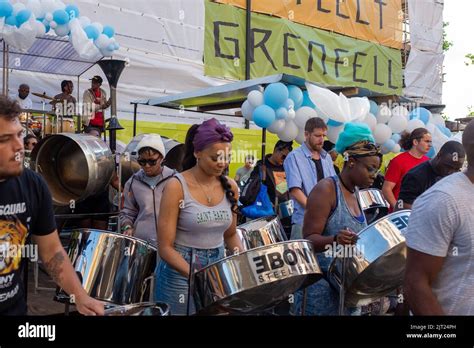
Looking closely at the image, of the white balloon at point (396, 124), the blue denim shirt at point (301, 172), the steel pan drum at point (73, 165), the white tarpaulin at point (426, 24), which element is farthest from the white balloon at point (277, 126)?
the white tarpaulin at point (426, 24)

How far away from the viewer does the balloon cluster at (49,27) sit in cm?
475

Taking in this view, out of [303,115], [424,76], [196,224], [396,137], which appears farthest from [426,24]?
[196,224]

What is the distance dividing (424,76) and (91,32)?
9931 mm

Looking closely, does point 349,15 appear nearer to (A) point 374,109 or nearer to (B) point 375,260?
(A) point 374,109

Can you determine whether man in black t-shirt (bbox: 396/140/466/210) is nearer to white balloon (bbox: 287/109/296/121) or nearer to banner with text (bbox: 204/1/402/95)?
white balloon (bbox: 287/109/296/121)

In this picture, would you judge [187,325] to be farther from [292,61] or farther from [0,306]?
[292,61]

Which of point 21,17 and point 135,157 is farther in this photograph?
point 21,17

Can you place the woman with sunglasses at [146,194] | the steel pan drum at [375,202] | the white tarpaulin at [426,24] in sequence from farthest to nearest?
the white tarpaulin at [426,24] < the steel pan drum at [375,202] < the woman with sunglasses at [146,194]

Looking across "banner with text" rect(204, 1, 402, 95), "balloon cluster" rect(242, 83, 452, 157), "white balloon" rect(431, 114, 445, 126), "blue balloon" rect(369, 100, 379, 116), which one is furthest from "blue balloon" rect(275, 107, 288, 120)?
"banner with text" rect(204, 1, 402, 95)

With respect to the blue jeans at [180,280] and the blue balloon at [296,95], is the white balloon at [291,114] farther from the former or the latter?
the blue jeans at [180,280]

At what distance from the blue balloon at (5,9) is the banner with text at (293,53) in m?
5.31

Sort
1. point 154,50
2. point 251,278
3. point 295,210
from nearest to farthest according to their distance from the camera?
point 251,278 → point 295,210 → point 154,50

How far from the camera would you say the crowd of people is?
59.2 inches

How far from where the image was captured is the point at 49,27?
17.1 ft
